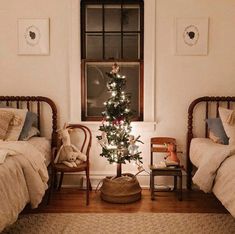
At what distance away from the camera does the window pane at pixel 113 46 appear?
4355 mm

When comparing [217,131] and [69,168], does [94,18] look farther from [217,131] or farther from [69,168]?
[217,131]

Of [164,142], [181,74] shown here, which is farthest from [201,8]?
[164,142]

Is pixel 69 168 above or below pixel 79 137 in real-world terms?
below

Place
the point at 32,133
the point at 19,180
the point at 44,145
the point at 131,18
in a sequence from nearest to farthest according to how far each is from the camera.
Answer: the point at 19,180
the point at 44,145
the point at 32,133
the point at 131,18

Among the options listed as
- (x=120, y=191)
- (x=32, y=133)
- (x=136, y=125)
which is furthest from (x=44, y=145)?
(x=136, y=125)

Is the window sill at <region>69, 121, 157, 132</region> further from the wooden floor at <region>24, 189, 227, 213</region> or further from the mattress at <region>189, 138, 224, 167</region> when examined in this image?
the wooden floor at <region>24, 189, 227, 213</region>

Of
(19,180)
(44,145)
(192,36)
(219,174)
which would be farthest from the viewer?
(192,36)

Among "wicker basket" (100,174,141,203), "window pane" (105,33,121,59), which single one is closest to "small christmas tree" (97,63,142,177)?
"wicker basket" (100,174,141,203)

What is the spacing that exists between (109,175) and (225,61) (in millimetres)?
1898

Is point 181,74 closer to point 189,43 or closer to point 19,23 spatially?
point 189,43

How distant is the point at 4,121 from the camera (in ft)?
12.4

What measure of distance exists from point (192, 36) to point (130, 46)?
72 cm

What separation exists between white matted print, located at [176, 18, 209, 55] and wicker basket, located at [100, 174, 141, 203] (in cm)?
160

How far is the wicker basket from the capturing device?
12.5ft
